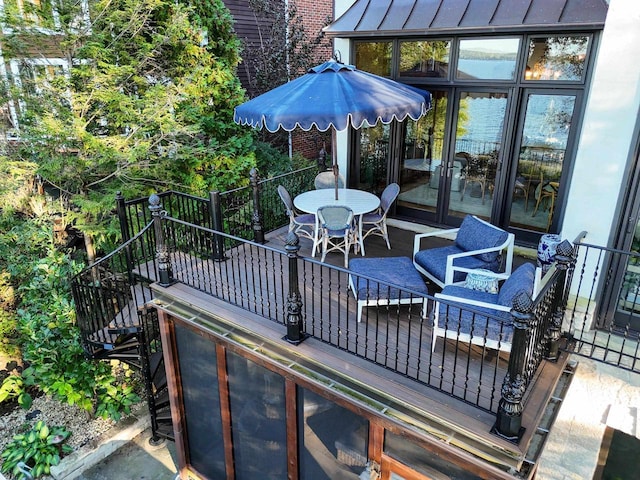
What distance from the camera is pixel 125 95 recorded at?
771 centimetres

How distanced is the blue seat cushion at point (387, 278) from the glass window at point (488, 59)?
2.87m

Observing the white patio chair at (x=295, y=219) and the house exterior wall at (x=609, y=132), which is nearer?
the house exterior wall at (x=609, y=132)

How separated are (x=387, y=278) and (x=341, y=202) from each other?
182 cm

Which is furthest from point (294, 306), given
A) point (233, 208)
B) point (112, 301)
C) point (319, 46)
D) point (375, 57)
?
point (319, 46)

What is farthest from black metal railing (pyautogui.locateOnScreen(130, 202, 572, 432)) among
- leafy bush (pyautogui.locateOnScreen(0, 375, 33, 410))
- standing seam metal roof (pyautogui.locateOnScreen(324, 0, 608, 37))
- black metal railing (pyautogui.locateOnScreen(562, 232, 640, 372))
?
leafy bush (pyautogui.locateOnScreen(0, 375, 33, 410))

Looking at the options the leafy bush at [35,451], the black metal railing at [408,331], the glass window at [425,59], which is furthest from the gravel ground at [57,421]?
the glass window at [425,59]

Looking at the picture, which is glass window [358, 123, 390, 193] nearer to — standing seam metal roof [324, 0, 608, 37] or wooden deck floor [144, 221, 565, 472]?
standing seam metal roof [324, 0, 608, 37]

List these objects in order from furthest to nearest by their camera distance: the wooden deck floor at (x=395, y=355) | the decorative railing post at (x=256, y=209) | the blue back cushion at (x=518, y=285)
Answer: the decorative railing post at (x=256, y=209) → the blue back cushion at (x=518, y=285) → the wooden deck floor at (x=395, y=355)

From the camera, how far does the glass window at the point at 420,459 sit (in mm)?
3375

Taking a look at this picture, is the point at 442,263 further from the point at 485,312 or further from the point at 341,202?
the point at 341,202

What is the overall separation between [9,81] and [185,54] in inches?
117

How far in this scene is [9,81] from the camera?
700cm

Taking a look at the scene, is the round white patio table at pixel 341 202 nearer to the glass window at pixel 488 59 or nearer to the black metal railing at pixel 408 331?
the black metal railing at pixel 408 331

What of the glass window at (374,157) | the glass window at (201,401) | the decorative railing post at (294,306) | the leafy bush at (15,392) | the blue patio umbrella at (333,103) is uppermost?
the blue patio umbrella at (333,103)
